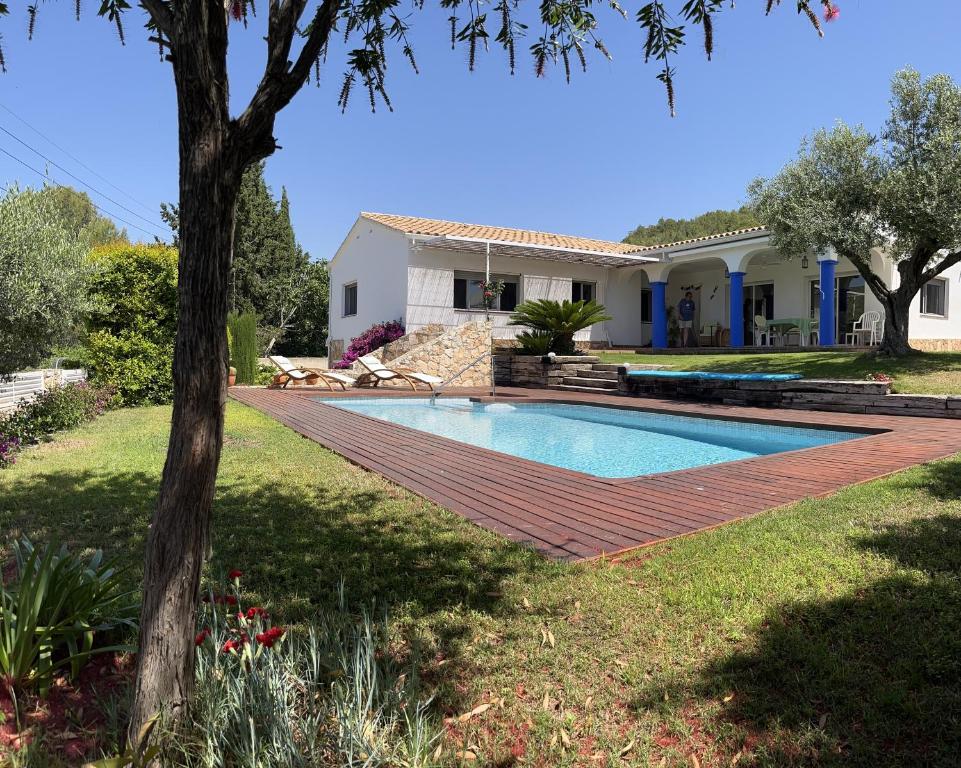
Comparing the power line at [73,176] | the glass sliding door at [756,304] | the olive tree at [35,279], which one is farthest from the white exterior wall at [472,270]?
the olive tree at [35,279]

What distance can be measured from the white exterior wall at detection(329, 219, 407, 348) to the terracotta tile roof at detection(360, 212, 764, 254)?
1.87 ft

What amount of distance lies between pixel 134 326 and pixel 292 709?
11.6 meters

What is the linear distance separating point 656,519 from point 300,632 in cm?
257

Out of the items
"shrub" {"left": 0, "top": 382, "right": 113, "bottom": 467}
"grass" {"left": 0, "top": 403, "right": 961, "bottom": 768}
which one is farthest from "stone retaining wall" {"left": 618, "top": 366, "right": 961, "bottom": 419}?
"shrub" {"left": 0, "top": 382, "right": 113, "bottom": 467}

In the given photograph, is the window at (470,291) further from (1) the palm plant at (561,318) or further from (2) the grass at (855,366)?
(2) the grass at (855,366)

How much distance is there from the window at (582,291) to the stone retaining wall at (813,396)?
9342mm

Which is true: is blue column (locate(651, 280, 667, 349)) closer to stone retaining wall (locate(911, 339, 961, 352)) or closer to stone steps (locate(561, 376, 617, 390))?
stone steps (locate(561, 376, 617, 390))

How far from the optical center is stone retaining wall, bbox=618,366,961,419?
9383mm

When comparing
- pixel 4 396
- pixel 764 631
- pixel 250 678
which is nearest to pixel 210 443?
pixel 250 678

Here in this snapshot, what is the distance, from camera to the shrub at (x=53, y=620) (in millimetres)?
2139

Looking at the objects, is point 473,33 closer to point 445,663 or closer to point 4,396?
point 445,663

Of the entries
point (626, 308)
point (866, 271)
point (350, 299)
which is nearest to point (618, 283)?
point (626, 308)

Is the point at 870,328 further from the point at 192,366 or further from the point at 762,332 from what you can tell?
the point at 192,366

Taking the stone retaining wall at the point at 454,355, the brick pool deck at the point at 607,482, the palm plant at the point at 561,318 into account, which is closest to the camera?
the brick pool deck at the point at 607,482
